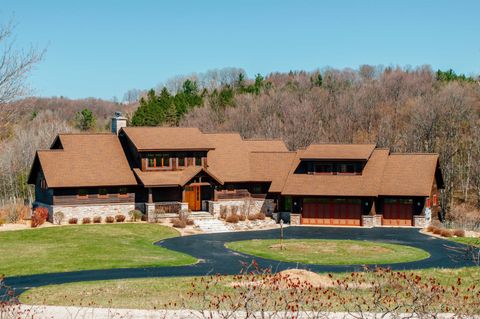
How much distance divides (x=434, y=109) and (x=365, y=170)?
34.6 m

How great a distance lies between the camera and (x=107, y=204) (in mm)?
55375

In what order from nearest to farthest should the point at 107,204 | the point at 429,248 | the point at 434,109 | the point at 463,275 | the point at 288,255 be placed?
the point at 463,275
the point at 288,255
the point at 429,248
the point at 107,204
the point at 434,109

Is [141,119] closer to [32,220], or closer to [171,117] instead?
[171,117]

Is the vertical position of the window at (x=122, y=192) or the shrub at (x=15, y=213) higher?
the window at (x=122, y=192)

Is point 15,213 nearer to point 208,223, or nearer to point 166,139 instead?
point 166,139

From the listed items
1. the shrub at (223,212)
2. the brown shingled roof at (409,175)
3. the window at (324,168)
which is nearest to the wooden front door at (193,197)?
the shrub at (223,212)

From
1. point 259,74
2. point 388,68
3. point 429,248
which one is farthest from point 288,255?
point 388,68

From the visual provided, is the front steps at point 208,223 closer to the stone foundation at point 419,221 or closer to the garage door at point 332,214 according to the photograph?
the garage door at point 332,214

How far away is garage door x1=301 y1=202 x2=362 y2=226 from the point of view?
56250mm

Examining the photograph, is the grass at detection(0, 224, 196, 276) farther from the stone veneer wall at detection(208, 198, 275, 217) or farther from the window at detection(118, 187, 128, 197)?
the stone veneer wall at detection(208, 198, 275, 217)

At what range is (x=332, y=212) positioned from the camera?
56656mm

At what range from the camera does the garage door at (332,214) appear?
56.2 m

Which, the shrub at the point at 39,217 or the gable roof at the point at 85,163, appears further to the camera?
the gable roof at the point at 85,163

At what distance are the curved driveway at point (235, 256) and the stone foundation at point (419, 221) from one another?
142 centimetres
